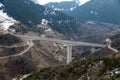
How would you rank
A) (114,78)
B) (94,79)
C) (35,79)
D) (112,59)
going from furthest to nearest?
1. (35,79)
2. (112,59)
3. (94,79)
4. (114,78)

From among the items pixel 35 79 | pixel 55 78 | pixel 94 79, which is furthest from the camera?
pixel 35 79

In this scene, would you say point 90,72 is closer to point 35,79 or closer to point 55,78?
point 55,78

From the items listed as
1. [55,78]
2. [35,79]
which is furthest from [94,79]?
[35,79]

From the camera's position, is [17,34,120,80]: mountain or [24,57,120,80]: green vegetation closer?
[17,34,120,80]: mountain

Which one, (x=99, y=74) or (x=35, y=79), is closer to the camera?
(x=99, y=74)

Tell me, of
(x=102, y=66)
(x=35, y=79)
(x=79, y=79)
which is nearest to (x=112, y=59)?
(x=102, y=66)

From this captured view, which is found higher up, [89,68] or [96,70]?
[96,70]

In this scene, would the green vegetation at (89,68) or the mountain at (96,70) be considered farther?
the green vegetation at (89,68)

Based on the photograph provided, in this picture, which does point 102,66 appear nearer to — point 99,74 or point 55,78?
point 99,74

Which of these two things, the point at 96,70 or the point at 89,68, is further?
the point at 89,68

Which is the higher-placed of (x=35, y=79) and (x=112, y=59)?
(x=112, y=59)
